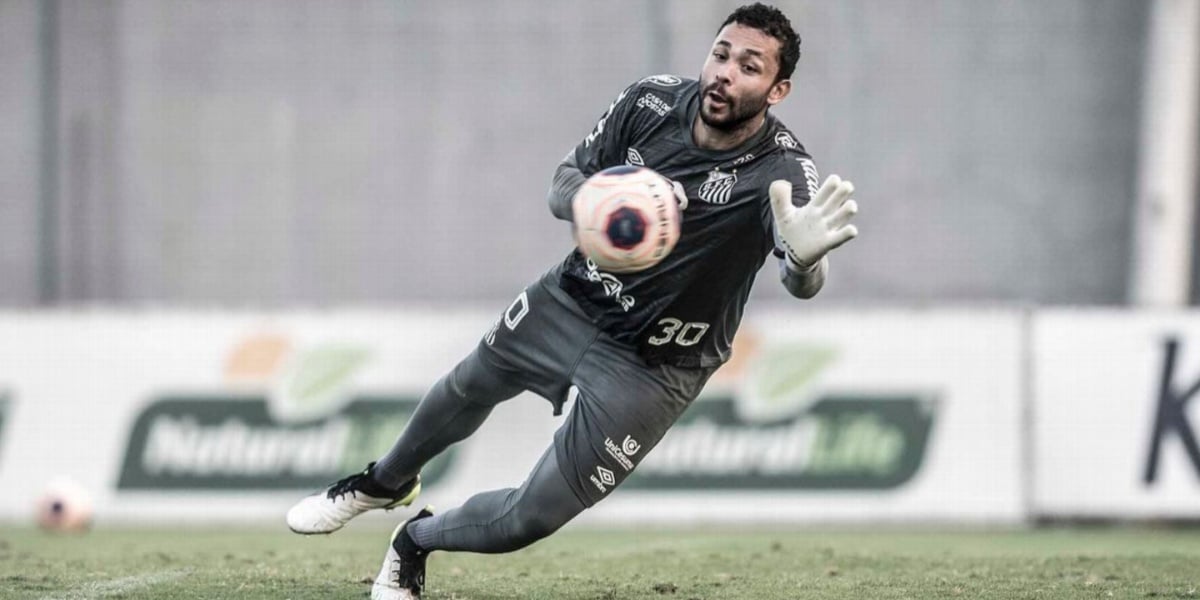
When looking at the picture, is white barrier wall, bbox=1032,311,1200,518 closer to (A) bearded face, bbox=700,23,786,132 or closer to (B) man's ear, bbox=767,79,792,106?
(B) man's ear, bbox=767,79,792,106

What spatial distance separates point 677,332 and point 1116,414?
7.01 metres

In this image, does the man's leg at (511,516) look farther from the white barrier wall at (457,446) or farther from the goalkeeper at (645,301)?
the white barrier wall at (457,446)

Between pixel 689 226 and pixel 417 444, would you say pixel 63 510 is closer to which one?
pixel 417 444

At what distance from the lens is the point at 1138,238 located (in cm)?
1606

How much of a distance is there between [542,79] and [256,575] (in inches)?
385

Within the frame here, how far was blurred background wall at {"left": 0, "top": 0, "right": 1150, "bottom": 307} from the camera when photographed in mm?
16391

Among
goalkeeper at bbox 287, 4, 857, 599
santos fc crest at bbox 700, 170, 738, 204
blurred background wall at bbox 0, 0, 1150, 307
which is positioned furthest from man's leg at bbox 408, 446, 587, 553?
blurred background wall at bbox 0, 0, 1150, 307

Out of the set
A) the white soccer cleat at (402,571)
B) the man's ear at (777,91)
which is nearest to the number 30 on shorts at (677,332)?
the man's ear at (777,91)

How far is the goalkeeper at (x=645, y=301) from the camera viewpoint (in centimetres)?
632

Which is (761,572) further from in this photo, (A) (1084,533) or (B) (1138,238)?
(B) (1138,238)

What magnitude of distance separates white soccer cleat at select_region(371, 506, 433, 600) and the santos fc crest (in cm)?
179

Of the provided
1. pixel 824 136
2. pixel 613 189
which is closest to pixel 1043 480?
pixel 824 136

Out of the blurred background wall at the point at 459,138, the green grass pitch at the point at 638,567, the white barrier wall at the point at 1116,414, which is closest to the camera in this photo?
the green grass pitch at the point at 638,567

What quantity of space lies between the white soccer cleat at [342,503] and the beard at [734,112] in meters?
2.06
